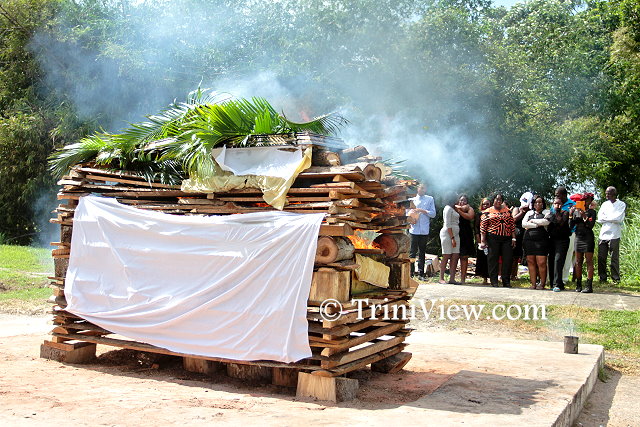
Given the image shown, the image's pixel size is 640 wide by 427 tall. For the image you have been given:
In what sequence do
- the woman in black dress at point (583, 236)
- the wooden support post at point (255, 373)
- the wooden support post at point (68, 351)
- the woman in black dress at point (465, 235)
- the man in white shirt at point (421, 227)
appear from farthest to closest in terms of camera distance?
the man in white shirt at point (421, 227)
the woman in black dress at point (465, 235)
the woman in black dress at point (583, 236)
the wooden support post at point (68, 351)
the wooden support post at point (255, 373)

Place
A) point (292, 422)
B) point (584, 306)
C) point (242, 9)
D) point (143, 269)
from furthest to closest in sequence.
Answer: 1. point (242, 9)
2. point (584, 306)
3. point (143, 269)
4. point (292, 422)

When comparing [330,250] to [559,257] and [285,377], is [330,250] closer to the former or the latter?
[285,377]

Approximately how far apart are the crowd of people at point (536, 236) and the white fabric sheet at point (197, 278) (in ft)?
19.4

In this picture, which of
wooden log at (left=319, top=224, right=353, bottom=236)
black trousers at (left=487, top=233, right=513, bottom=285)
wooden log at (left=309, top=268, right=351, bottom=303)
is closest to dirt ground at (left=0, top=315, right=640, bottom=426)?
wooden log at (left=309, top=268, right=351, bottom=303)

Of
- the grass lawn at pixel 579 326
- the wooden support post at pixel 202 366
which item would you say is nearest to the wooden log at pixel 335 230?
the wooden support post at pixel 202 366

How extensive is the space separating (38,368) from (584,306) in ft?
25.5

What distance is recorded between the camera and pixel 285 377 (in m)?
6.73

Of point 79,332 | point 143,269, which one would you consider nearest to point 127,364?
point 79,332

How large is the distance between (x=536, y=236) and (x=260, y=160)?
23.1 feet

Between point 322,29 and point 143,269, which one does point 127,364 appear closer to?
point 143,269

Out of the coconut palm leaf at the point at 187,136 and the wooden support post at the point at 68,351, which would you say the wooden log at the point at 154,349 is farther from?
the coconut palm leaf at the point at 187,136

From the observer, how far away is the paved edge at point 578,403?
228 inches

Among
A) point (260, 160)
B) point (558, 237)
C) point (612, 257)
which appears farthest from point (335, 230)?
point (612, 257)

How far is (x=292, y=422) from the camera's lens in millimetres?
5207
